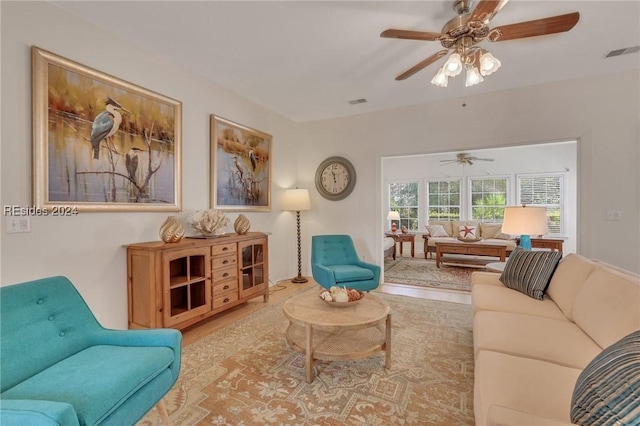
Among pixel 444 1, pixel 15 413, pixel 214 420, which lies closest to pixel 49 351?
pixel 15 413

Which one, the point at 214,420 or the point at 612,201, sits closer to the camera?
the point at 214,420

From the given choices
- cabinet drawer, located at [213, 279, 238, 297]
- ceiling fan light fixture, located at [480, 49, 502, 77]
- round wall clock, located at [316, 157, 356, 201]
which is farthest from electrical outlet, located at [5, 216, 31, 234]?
round wall clock, located at [316, 157, 356, 201]

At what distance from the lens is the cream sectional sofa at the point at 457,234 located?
6055 mm

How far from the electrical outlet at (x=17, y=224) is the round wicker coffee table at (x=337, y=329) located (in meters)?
1.89

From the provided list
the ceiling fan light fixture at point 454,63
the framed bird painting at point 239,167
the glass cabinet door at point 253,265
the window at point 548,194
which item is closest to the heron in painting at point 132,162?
the framed bird painting at point 239,167

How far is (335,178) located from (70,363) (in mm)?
3981

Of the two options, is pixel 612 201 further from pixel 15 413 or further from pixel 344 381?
pixel 15 413

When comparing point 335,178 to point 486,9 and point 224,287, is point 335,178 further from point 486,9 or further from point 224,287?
point 486,9

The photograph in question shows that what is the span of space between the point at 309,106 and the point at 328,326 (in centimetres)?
336

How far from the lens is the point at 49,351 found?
55.7 inches

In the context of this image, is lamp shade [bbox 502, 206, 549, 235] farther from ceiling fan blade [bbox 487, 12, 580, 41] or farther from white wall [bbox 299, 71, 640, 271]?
ceiling fan blade [bbox 487, 12, 580, 41]

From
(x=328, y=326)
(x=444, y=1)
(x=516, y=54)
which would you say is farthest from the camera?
(x=516, y=54)

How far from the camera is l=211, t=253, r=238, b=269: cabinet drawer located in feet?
9.69

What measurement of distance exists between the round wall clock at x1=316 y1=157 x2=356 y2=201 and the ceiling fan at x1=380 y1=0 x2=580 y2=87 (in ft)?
8.51
